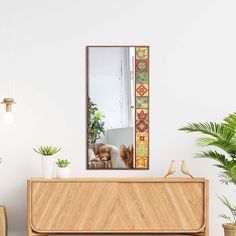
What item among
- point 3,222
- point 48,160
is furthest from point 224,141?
point 3,222

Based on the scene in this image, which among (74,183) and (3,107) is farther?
(3,107)

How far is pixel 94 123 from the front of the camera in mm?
5453

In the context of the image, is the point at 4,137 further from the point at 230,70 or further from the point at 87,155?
the point at 230,70

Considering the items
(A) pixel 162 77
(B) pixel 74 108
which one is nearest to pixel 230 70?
(A) pixel 162 77

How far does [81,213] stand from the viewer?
16.5 ft

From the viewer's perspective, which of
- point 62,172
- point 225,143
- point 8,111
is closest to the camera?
point 225,143

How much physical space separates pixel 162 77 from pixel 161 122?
0.42 m

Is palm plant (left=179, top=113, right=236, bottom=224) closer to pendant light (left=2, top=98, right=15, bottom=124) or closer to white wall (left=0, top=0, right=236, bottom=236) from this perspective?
white wall (left=0, top=0, right=236, bottom=236)

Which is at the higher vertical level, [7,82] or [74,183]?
[7,82]

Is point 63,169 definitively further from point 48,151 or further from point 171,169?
point 171,169

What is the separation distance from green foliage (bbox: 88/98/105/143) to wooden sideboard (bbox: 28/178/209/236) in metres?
0.53

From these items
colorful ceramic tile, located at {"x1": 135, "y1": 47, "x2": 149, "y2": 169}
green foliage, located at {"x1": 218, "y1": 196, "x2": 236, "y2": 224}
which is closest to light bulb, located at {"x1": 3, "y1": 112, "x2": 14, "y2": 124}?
colorful ceramic tile, located at {"x1": 135, "y1": 47, "x2": 149, "y2": 169}

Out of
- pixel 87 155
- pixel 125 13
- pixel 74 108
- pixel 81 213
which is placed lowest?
pixel 81 213

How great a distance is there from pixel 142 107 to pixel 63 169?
95cm
